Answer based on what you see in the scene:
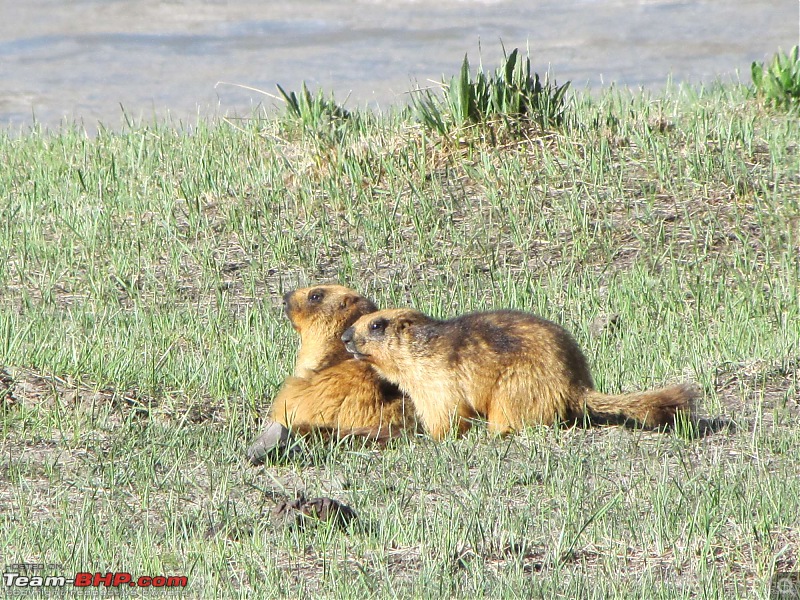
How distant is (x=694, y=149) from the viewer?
32.9 feet

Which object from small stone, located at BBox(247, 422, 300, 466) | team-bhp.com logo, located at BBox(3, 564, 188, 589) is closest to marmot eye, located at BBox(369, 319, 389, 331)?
small stone, located at BBox(247, 422, 300, 466)

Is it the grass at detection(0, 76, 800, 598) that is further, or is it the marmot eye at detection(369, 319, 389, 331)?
the marmot eye at detection(369, 319, 389, 331)

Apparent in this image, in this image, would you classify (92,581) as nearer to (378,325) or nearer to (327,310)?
(378,325)

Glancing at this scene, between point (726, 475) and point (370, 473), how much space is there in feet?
4.97

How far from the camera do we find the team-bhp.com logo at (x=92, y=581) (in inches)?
136

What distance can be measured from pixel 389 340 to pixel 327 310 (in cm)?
52

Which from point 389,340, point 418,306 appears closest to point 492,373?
point 389,340

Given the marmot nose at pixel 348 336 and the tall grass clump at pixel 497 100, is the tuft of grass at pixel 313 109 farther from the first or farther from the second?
the marmot nose at pixel 348 336

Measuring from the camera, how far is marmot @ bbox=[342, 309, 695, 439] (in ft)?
16.9

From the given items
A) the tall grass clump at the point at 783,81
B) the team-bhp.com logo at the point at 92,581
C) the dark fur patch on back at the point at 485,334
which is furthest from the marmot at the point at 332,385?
the tall grass clump at the point at 783,81

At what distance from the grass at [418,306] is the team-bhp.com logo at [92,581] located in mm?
60

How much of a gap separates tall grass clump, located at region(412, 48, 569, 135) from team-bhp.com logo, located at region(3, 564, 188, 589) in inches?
279

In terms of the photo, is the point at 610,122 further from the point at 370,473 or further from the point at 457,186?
the point at 370,473

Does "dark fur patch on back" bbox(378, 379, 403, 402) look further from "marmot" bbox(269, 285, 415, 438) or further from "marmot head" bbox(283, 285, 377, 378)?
"marmot head" bbox(283, 285, 377, 378)
